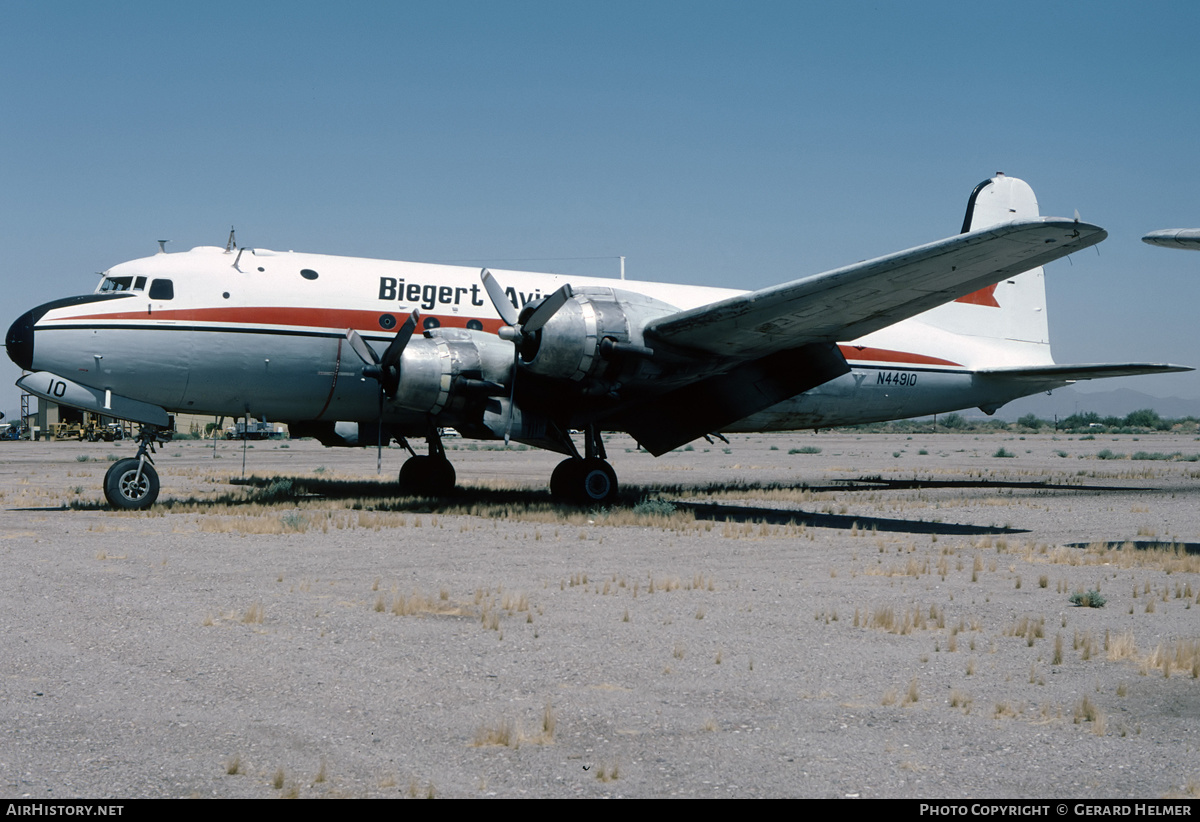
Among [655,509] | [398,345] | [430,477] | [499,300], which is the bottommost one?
[655,509]

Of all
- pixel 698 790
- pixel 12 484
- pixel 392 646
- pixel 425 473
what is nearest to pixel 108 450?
pixel 12 484

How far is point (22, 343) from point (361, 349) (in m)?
5.22

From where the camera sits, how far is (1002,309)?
2470 cm

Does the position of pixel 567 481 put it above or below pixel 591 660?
above

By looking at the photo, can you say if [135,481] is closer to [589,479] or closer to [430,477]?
[430,477]

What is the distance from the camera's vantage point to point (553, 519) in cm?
1569

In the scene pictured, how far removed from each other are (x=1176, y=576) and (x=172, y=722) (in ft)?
33.2

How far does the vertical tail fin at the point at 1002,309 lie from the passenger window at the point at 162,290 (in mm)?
16622

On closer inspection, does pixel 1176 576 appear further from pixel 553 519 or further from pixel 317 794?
pixel 317 794

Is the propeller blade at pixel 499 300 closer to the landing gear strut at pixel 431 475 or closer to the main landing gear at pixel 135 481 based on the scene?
the landing gear strut at pixel 431 475

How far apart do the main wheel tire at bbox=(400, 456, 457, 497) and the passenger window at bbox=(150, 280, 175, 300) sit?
6051 millimetres

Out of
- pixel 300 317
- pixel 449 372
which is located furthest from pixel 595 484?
pixel 300 317

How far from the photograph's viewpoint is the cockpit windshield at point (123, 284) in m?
16.6

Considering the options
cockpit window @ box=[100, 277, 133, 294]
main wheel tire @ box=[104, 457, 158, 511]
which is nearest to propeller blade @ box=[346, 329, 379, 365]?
cockpit window @ box=[100, 277, 133, 294]
